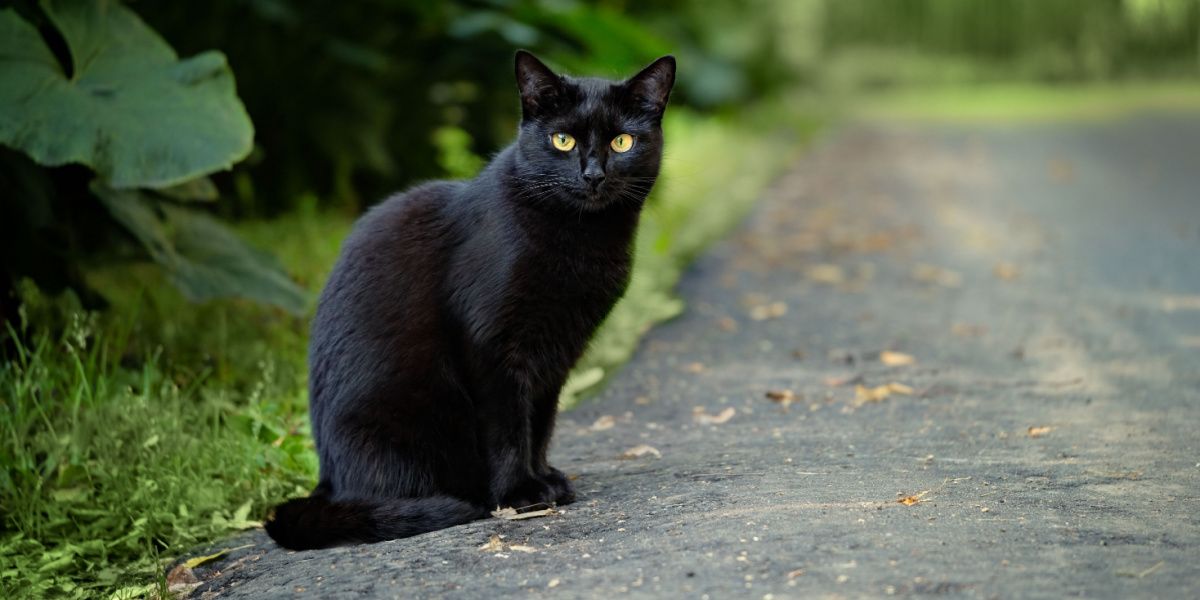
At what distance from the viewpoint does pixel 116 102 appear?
4113mm

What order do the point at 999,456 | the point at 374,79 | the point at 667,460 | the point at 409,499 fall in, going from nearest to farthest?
the point at 409,499, the point at 999,456, the point at 667,460, the point at 374,79

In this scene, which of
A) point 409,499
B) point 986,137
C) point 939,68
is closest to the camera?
point 409,499

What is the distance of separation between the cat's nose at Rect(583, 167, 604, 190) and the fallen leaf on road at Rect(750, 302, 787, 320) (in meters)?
2.91

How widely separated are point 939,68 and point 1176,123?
34.4ft

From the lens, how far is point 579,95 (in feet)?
11.5

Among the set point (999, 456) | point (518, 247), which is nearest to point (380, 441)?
point (518, 247)

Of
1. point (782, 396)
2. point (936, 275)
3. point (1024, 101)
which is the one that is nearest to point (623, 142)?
point (782, 396)

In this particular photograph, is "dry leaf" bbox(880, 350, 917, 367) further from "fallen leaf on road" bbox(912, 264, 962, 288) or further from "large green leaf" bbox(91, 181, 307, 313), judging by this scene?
"large green leaf" bbox(91, 181, 307, 313)

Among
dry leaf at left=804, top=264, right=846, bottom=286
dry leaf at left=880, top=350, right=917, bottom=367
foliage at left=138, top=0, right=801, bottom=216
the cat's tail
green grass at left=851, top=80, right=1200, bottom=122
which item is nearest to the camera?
the cat's tail

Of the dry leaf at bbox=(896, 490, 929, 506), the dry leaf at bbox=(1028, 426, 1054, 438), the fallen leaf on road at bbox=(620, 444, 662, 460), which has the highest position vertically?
the dry leaf at bbox=(896, 490, 929, 506)

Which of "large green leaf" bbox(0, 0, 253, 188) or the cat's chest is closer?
the cat's chest

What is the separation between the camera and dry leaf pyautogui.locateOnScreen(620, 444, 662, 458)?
13.1ft

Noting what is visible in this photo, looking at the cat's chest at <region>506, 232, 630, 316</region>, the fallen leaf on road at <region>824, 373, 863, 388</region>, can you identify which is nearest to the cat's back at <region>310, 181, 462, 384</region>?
the cat's chest at <region>506, 232, 630, 316</region>

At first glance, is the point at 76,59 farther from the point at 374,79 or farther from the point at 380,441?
the point at 374,79
